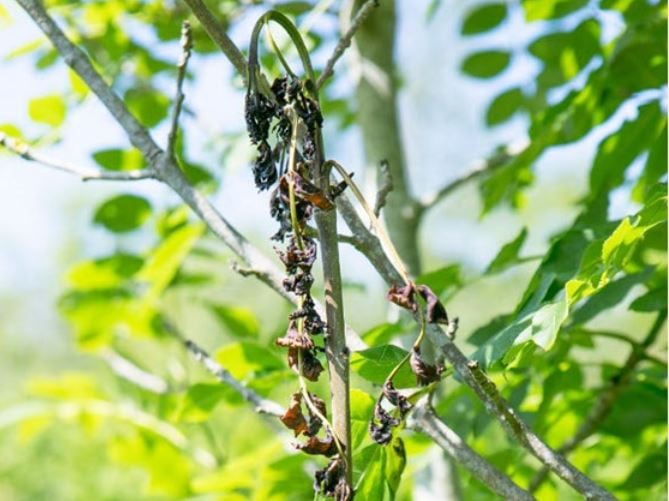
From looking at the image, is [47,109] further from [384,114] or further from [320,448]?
[320,448]

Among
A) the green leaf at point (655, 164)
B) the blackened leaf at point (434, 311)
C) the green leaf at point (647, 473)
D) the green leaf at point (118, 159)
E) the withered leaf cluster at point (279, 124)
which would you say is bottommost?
the blackened leaf at point (434, 311)

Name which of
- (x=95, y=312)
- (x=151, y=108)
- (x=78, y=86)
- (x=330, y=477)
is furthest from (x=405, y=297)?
(x=95, y=312)

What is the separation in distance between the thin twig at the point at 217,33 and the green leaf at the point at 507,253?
0.39 meters

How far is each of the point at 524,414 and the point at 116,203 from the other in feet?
2.37

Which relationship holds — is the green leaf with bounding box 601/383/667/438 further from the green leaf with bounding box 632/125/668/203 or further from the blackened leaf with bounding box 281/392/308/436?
the blackened leaf with bounding box 281/392/308/436

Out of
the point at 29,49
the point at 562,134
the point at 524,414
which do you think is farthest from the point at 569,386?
the point at 29,49

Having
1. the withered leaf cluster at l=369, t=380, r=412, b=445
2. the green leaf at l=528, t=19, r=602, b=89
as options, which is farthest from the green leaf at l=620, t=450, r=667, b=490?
the withered leaf cluster at l=369, t=380, r=412, b=445

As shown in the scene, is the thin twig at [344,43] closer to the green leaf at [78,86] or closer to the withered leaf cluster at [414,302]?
the withered leaf cluster at [414,302]

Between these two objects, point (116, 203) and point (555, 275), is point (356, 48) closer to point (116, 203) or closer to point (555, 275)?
point (116, 203)

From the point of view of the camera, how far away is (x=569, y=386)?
45.5 inches

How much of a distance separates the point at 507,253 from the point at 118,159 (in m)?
0.59

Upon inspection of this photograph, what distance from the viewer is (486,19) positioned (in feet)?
5.48

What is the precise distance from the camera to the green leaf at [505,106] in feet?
5.28

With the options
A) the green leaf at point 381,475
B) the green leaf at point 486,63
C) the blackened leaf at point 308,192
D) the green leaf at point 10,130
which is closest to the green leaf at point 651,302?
the green leaf at point 381,475
